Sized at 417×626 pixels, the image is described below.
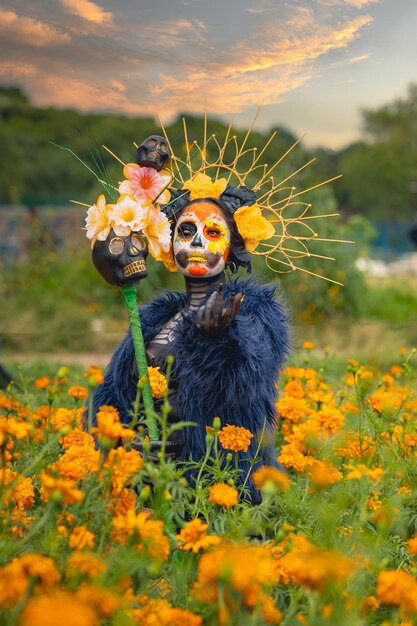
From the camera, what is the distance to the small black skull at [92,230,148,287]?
242 centimetres

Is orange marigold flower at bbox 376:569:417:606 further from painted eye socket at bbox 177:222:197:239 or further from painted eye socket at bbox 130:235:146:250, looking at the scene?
painted eye socket at bbox 177:222:197:239

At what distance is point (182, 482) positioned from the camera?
1.72 m

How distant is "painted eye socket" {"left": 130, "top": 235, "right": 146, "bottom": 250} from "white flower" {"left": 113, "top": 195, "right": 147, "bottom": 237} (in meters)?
0.04

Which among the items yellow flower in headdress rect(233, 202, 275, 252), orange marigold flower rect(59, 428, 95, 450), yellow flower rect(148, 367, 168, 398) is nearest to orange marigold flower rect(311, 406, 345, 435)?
yellow flower rect(148, 367, 168, 398)

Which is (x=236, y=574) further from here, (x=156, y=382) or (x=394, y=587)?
(x=156, y=382)

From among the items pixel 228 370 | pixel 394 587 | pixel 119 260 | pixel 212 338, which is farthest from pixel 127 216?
pixel 394 587

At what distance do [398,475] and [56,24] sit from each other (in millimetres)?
1995

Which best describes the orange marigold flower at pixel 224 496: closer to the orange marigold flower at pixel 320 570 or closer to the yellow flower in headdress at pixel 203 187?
the orange marigold flower at pixel 320 570

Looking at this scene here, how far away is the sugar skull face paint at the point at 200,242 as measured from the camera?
2.68 m

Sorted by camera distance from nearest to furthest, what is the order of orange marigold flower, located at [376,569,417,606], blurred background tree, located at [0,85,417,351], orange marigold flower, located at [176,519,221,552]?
orange marigold flower, located at [376,569,417,606] → orange marigold flower, located at [176,519,221,552] → blurred background tree, located at [0,85,417,351]

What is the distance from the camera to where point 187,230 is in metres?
2.71

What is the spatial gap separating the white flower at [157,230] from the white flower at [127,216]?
5 centimetres

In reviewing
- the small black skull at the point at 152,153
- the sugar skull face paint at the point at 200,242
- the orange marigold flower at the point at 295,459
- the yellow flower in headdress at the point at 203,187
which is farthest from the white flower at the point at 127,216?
the orange marigold flower at the point at 295,459

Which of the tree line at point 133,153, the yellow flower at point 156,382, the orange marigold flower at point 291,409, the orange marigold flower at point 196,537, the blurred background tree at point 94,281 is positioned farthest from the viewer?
the tree line at point 133,153
